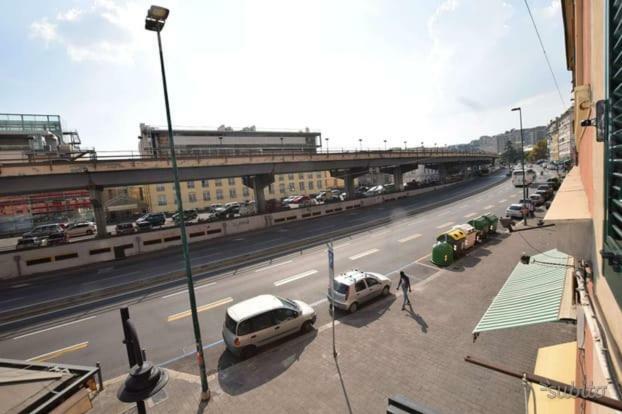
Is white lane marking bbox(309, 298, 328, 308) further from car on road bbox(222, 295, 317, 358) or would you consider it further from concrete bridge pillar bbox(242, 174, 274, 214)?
concrete bridge pillar bbox(242, 174, 274, 214)

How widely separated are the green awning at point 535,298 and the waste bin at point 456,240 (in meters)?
11.8

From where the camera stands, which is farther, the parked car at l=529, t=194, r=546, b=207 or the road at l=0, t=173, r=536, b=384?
the parked car at l=529, t=194, r=546, b=207

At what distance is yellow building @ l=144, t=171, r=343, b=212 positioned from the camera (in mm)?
63031

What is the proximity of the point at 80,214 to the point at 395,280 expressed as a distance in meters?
69.9

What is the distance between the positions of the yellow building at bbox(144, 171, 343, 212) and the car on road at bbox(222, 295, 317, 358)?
166ft

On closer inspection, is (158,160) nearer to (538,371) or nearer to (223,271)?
(223,271)

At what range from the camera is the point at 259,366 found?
33.7 ft

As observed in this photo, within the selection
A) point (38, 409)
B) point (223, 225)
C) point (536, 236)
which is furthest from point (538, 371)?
point (223, 225)

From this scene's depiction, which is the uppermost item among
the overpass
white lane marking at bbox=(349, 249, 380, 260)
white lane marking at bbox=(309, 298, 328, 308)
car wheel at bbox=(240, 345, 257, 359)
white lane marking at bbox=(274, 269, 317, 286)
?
the overpass

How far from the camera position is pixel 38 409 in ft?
13.9

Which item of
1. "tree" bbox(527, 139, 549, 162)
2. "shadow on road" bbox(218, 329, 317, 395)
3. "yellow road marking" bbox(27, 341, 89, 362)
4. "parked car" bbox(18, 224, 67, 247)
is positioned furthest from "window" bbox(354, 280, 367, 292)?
"tree" bbox(527, 139, 549, 162)

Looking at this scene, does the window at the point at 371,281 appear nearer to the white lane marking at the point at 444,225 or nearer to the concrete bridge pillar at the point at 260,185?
the white lane marking at the point at 444,225

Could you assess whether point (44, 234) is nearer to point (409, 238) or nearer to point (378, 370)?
point (409, 238)

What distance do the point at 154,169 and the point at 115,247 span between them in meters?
7.70
